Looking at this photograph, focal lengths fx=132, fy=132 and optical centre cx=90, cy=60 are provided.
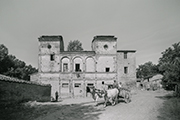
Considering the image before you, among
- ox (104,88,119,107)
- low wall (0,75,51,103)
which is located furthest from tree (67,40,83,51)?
ox (104,88,119,107)

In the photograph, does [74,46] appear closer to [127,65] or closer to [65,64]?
[65,64]

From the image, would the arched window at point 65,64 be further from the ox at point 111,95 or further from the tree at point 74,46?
the tree at point 74,46

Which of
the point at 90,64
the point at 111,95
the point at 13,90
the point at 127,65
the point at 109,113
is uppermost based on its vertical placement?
the point at 90,64

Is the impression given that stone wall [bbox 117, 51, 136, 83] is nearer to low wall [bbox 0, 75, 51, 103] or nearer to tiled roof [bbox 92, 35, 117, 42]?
tiled roof [bbox 92, 35, 117, 42]

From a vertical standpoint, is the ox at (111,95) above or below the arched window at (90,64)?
below

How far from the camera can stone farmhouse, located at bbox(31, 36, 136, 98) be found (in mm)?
25406

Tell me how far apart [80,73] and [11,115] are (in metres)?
18.2

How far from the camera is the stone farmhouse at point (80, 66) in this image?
2541 cm

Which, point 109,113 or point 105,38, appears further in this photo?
point 105,38

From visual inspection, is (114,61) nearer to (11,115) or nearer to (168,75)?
(168,75)

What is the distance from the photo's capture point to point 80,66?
2623cm

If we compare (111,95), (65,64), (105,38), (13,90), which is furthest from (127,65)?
(13,90)

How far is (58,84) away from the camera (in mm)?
25234

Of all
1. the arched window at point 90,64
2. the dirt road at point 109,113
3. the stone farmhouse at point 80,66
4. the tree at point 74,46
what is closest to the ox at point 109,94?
the dirt road at point 109,113
